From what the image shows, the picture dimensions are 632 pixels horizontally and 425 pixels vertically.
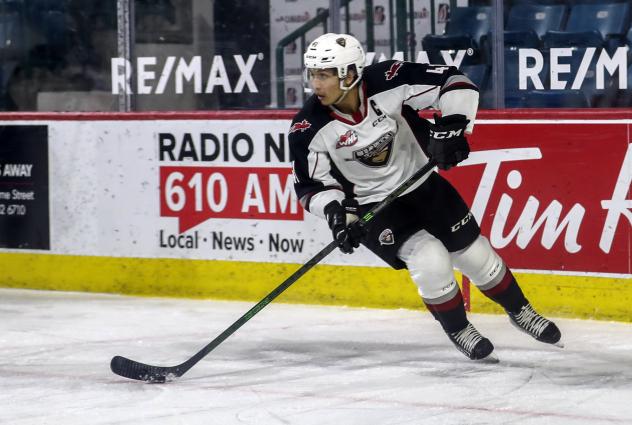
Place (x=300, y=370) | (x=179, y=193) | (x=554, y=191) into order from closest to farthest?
(x=300, y=370) → (x=554, y=191) → (x=179, y=193)

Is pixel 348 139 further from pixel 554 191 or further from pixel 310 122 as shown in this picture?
pixel 554 191

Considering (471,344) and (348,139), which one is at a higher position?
(348,139)

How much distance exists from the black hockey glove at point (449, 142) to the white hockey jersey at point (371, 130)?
0.23 feet

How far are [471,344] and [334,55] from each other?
1.18m

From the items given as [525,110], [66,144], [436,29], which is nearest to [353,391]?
[525,110]

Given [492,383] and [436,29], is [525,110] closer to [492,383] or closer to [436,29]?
[436,29]

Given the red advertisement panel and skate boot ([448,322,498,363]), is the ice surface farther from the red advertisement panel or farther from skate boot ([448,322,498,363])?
the red advertisement panel

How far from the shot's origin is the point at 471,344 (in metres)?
5.23

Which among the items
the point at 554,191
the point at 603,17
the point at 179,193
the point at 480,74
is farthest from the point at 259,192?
the point at 603,17

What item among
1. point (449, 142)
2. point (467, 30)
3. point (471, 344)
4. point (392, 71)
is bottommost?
point (471, 344)

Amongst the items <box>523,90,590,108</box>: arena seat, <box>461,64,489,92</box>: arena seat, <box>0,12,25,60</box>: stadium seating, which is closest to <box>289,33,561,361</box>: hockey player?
<box>523,90,590,108</box>: arena seat

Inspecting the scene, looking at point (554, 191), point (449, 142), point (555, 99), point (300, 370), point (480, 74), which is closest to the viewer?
point (449, 142)

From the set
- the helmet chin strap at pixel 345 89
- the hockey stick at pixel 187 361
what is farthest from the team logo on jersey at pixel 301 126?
the hockey stick at pixel 187 361

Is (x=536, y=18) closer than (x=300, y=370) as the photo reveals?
Answer: No
